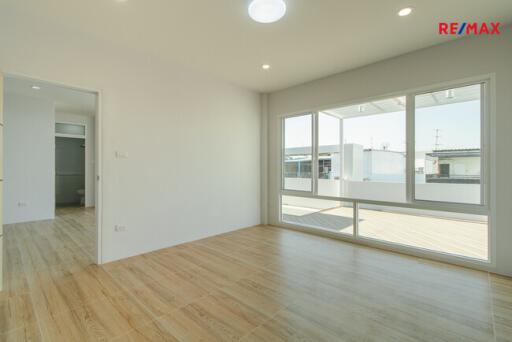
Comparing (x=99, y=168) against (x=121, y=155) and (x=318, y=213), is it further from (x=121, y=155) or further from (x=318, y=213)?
(x=318, y=213)

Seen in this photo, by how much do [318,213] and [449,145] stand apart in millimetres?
→ 2412

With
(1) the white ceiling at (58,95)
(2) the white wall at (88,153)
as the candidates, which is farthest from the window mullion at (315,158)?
(2) the white wall at (88,153)

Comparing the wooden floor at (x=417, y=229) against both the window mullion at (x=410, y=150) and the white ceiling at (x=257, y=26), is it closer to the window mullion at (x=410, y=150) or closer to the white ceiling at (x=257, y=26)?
the window mullion at (x=410, y=150)

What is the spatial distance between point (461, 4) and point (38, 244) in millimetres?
6591

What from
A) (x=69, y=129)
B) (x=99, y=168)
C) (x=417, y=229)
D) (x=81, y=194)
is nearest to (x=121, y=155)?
(x=99, y=168)

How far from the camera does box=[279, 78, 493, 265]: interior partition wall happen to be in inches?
119

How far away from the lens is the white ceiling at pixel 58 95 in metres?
4.68

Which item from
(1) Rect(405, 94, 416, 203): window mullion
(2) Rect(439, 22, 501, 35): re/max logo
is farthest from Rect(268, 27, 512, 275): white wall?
(1) Rect(405, 94, 416, 203): window mullion

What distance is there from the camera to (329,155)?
4.54m

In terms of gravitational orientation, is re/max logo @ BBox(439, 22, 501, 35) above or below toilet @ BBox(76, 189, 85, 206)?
above

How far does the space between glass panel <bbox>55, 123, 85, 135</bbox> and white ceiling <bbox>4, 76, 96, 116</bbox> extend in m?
0.48

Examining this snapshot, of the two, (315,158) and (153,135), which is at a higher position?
(153,135)

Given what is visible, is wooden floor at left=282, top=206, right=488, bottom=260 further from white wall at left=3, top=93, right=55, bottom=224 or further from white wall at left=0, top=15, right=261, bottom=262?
white wall at left=3, top=93, right=55, bottom=224

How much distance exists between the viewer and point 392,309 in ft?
6.84
